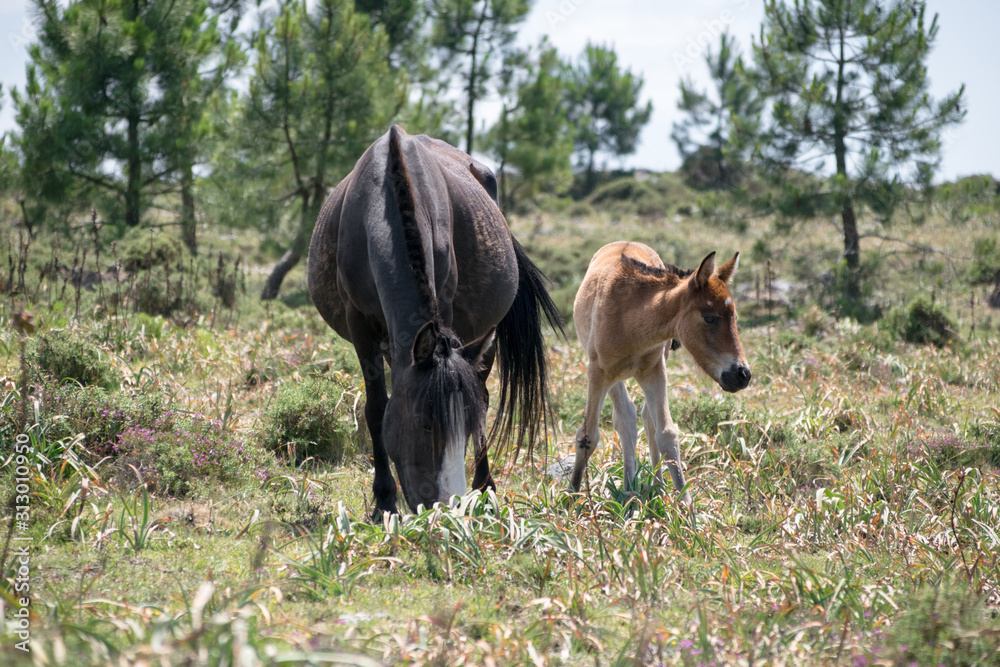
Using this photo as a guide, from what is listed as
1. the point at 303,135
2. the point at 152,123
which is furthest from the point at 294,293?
the point at 152,123

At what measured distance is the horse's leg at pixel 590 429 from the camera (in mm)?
4594

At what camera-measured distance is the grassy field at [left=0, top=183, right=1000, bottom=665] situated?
7.83ft

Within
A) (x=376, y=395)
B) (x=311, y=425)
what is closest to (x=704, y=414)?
(x=376, y=395)

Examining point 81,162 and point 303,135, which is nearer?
point 81,162

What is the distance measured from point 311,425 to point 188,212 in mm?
8251

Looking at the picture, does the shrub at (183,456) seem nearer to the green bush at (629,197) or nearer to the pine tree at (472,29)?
the pine tree at (472,29)

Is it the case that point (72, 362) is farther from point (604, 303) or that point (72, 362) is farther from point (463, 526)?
point (604, 303)

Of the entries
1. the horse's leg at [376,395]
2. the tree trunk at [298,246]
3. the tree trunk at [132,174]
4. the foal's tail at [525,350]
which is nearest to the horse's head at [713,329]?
the foal's tail at [525,350]

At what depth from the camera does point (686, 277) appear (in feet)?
14.3

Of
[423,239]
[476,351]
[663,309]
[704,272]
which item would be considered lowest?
[476,351]

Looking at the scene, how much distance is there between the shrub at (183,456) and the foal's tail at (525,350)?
1631 millimetres

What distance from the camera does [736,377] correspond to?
384 centimetres

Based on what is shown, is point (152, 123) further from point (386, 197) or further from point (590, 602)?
point (590, 602)

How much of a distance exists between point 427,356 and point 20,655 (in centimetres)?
170
